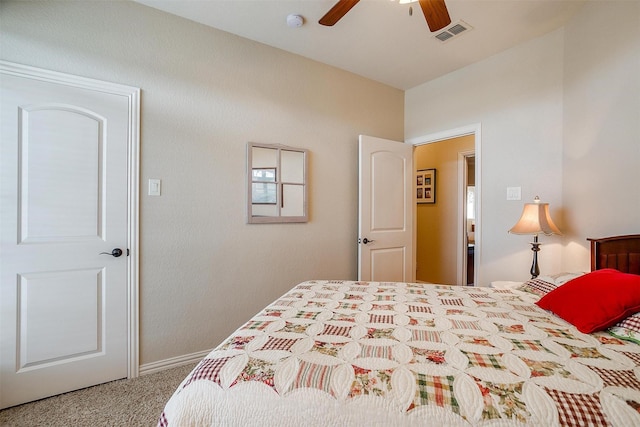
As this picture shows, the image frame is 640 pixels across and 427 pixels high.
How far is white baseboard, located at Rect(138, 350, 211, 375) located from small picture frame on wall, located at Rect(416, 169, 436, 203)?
3632 millimetres

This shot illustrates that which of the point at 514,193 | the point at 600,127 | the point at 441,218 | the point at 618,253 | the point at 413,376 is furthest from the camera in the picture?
the point at 441,218

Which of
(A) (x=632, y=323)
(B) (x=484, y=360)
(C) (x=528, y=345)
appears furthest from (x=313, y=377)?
(A) (x=632, y=323)

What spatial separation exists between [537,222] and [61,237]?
128 inches

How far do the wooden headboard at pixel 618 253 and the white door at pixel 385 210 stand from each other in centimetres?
173

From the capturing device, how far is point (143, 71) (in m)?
2.12

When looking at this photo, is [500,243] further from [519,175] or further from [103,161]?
[103,161]

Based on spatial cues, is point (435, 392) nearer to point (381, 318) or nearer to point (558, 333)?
point (381, 318)

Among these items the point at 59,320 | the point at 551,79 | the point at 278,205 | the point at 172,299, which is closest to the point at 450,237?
the point at 551,79

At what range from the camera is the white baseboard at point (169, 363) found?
2.12 m

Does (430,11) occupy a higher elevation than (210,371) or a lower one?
higher

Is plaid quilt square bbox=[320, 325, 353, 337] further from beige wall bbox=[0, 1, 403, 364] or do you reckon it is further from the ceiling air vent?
the ceiling air vent

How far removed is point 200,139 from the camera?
2.33 m

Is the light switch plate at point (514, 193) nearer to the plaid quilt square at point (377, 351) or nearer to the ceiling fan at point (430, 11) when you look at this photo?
the ceiling fan at point (430, 11)

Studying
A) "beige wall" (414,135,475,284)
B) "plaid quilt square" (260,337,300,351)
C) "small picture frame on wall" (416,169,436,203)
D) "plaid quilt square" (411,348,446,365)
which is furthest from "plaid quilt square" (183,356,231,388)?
"small picture frame on wall" (416,169,436,203)
